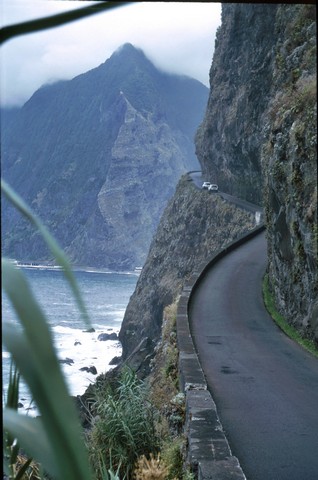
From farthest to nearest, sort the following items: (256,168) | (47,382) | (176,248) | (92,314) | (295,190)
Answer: (176,248) < (256,168) < (92,314) < (295,190) < (47,382)

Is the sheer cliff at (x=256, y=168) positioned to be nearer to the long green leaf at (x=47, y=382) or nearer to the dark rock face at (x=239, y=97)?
the dark rock face at (x=239, y=97)

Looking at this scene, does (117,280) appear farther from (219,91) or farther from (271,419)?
(271,419)

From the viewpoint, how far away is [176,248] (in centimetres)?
6019

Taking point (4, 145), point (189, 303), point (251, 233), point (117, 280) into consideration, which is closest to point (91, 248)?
point (117, 280)

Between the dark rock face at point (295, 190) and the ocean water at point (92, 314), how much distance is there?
5.34 m

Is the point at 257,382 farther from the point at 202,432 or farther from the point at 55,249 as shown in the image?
the point at 55,249

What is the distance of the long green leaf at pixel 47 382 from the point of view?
0.68 m

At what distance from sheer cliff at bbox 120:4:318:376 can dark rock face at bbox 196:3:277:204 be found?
95 millimetres

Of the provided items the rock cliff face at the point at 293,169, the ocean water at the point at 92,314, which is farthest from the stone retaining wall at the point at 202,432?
the rock cliff face at the point at 293,169

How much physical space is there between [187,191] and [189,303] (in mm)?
46303

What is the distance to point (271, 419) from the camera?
8742 millimetres

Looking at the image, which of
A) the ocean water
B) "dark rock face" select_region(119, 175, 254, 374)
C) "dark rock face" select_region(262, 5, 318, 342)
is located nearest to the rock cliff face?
"dark rock face" select_region(262, 5, 318, 342)

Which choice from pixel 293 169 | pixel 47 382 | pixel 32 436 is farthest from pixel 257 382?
pixel 47 382

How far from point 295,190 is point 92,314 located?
12.3 meters
